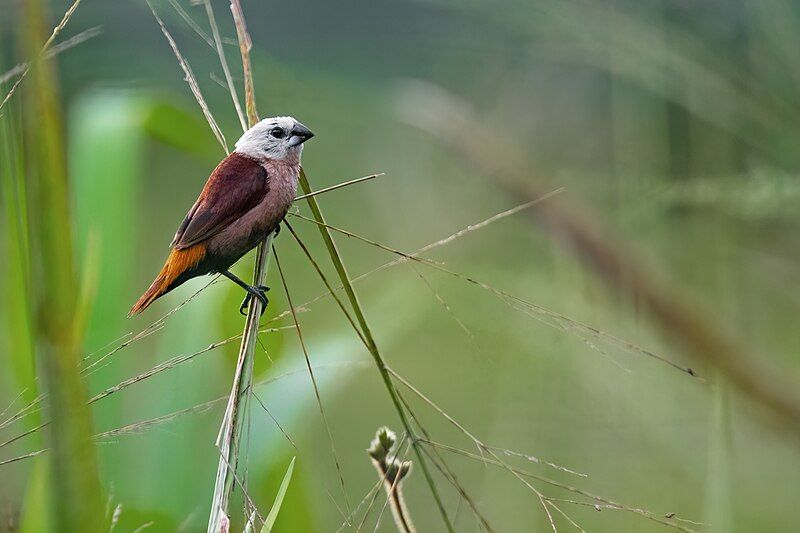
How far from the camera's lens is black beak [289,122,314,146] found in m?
0.73

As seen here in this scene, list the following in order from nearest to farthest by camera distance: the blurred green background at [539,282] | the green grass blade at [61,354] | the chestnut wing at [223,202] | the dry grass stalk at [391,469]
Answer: the green grass blade at [61,354] → the dry grass stalk at [391,469] → the chestnut wing at [223,202] → the blurred green background at [539,282]

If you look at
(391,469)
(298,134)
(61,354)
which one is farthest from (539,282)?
(61,354)

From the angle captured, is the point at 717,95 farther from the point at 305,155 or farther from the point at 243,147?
the point at 305,155

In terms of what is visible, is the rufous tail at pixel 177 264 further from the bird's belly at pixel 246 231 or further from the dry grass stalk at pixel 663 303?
the dry grass stalk at pixel 663 303

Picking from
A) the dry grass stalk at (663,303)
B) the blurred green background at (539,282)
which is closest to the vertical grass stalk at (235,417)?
the blurred green background at (539,282)

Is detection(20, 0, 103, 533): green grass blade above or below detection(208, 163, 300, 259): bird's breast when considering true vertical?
above

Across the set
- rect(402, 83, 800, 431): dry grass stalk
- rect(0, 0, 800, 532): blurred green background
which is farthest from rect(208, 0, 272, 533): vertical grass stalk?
rect(402, 83, 800, 431): dry grass stalk

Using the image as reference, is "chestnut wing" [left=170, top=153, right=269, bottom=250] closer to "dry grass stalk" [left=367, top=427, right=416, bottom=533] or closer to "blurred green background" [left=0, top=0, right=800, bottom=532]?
"blurred green background" [left=0, top=0, right=800, bottom=532]

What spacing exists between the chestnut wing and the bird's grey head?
0.02m

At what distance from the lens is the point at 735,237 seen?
978 mm

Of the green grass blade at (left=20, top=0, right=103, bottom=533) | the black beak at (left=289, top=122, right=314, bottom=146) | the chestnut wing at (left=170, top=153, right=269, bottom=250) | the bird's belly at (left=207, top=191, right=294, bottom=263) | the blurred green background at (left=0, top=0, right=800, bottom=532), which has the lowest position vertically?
the blurred green background at (left=0, top=0, right=800, bottom=532)

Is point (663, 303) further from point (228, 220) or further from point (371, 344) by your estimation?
point (228, 220)

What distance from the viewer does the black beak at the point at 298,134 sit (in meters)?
0.73

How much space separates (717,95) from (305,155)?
7.73 ft
